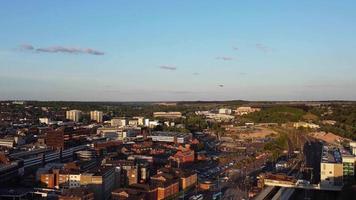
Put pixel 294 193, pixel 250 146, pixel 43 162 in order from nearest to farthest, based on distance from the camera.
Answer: pixel 294 193, pixel 43 162, pixel 250 146

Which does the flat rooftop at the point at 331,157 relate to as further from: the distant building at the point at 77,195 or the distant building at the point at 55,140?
the distant building at the point at 55,140

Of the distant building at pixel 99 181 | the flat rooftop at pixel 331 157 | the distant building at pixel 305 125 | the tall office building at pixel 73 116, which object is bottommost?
the distant building at pixel 99 181

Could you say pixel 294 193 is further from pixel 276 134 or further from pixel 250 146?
pixel 276 134


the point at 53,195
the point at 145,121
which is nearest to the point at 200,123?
the point at 145,121

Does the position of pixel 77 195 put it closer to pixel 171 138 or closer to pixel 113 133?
pixel 171 138

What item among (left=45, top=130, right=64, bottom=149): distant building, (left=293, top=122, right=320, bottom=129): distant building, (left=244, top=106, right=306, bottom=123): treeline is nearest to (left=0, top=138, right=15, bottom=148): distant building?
(left=45, top=130, right=64, bottom=149): distant building

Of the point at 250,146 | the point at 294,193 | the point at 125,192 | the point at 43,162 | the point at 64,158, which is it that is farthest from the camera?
the point at 250,146

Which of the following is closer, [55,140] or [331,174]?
[331,174]

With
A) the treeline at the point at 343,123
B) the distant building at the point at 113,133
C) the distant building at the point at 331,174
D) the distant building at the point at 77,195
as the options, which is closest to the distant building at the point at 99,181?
the distant building at the point at 77,195

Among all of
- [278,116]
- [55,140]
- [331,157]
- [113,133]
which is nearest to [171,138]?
[113,133]

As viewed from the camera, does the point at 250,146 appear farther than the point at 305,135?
No
